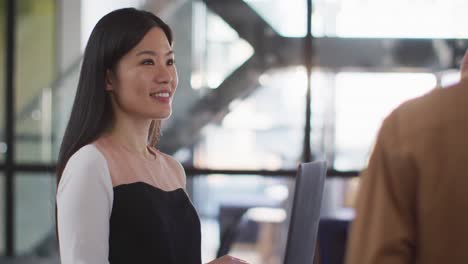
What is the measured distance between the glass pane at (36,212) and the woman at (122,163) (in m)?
3.12

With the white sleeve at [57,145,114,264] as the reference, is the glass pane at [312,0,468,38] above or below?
above

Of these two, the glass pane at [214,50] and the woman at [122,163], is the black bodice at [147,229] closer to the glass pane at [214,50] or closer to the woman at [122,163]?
the woman at [122,163]

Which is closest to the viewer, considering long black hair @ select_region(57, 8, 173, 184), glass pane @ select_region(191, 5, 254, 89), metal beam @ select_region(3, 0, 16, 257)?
long black hair @ select_region(57, 8, 173, 184)

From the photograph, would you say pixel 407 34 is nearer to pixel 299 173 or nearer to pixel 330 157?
pixel 330 157

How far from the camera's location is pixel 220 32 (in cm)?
471

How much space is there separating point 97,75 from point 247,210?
2.98 m

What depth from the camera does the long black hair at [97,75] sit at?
177 cm

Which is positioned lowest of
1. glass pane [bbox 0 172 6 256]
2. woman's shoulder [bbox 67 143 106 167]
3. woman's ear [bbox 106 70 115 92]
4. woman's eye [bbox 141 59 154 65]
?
glass pane [bbox 0 172 6 256]

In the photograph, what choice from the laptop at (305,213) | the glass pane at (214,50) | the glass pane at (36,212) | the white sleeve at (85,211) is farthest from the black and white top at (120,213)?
the glass pane at (36,212)

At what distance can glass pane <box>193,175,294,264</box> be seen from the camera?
465 centimetres

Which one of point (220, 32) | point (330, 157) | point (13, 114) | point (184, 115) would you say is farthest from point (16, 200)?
point (330, 157)

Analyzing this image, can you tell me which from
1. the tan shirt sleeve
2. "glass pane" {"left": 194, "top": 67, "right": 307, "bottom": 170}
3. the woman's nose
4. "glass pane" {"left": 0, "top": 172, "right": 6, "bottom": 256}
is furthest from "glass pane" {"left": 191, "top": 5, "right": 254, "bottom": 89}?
the tan shirt sleeve

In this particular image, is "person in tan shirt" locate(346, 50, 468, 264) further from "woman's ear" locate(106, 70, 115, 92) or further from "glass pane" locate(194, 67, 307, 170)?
"glass pane" locate(194, 67, 307, 170)

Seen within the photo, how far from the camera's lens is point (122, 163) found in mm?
1759
